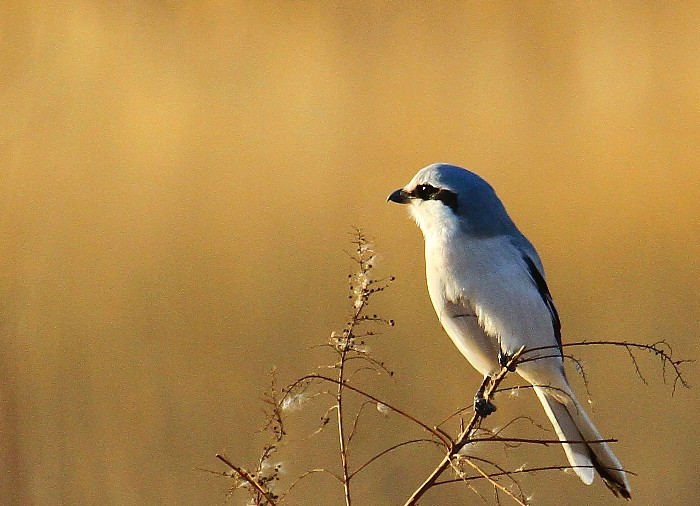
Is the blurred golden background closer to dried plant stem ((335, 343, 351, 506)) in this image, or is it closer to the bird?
the bird

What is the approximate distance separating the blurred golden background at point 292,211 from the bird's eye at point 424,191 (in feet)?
2.90

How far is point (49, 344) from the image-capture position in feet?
8.82

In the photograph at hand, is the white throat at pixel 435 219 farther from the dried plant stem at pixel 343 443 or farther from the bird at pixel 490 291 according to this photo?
the dried plant stem at pixel 343 443

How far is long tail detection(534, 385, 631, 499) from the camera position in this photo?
1.47 meters

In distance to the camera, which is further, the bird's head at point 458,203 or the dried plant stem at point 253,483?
the bird's head at point 458,203

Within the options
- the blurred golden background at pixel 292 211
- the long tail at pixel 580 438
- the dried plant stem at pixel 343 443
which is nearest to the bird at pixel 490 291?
the long tail at pixel 580 438

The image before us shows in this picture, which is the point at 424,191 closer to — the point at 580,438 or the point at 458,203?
the point at 458,203

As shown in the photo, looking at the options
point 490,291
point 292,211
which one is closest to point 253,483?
point 490,291

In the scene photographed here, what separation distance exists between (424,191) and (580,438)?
1.66 ft

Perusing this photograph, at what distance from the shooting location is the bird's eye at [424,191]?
5.38 ft

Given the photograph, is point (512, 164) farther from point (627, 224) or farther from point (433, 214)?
point (433, 214)

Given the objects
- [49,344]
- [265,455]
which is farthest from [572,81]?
[265,455]

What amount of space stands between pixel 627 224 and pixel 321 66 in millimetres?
1072

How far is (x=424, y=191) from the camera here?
65.0 inches
